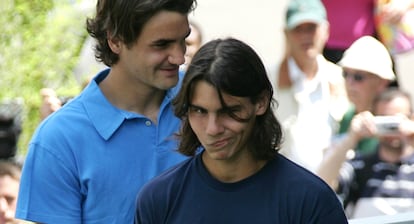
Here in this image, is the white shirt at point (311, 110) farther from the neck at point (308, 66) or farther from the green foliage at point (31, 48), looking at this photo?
the green foliage at point (31, 48)

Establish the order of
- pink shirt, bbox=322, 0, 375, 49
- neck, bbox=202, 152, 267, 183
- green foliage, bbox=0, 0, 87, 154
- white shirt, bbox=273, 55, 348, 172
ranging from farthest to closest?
green foliage, bbox=0, 0, 87, 154
pink shirt, bbox=322, 0, 375, 49
white shirt, bbox=273, 55, 348, 172
neck, bbox=202, 152, 267, 183

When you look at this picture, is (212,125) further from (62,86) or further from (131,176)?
(62,86)

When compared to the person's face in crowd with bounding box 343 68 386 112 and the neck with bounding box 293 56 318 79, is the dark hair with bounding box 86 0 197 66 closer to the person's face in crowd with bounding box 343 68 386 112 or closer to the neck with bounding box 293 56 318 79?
the person's face in crowd with bounding box 343 68 386 112

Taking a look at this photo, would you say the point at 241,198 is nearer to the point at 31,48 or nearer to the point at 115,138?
the point at 115,138

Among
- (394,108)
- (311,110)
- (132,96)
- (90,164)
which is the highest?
(132,96)

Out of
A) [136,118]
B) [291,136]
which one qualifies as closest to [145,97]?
[136,118]

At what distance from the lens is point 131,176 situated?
3143 millimetres

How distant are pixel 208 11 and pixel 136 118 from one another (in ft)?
12.6

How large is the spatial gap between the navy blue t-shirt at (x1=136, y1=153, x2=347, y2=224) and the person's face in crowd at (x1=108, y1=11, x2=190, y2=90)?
0.30 m

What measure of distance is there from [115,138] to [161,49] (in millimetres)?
280

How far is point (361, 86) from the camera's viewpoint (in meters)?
5.43

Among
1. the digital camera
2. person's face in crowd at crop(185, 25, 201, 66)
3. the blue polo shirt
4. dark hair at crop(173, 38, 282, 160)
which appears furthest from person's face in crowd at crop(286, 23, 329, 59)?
dark hair at crop(173, 38, 282, 160)

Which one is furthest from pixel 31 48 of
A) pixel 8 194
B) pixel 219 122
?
pixel 219 122

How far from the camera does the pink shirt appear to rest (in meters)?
5.70
